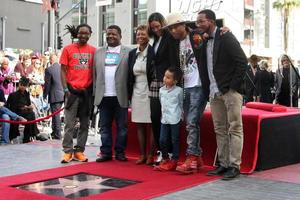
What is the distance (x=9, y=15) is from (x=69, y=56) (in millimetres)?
13036

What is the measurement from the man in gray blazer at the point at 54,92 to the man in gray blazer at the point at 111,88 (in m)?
3.76

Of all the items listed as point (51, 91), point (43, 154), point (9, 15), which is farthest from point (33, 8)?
point (43, 154)

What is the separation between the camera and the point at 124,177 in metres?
6.02

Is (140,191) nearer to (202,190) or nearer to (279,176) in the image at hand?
(202,190)

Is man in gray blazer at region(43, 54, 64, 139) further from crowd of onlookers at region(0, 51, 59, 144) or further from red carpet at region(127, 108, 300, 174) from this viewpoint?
red carpet at region(127, 108, 300, 174)

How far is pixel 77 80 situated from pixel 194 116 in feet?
6.13

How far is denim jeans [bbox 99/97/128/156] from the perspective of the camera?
277 inches

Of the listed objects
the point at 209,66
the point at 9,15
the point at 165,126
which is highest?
the point at 9,15

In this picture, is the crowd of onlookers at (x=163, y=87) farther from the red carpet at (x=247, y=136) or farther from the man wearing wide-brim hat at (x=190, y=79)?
the red carpet at (x=247, y=136)

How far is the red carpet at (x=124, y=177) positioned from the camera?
202 inches

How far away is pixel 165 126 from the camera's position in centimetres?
635

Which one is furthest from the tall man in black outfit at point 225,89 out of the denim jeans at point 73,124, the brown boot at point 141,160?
the denim jeans at point 73,124

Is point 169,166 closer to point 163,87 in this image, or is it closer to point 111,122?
point 163,87

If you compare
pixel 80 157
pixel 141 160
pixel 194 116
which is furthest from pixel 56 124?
pixel 194 116
